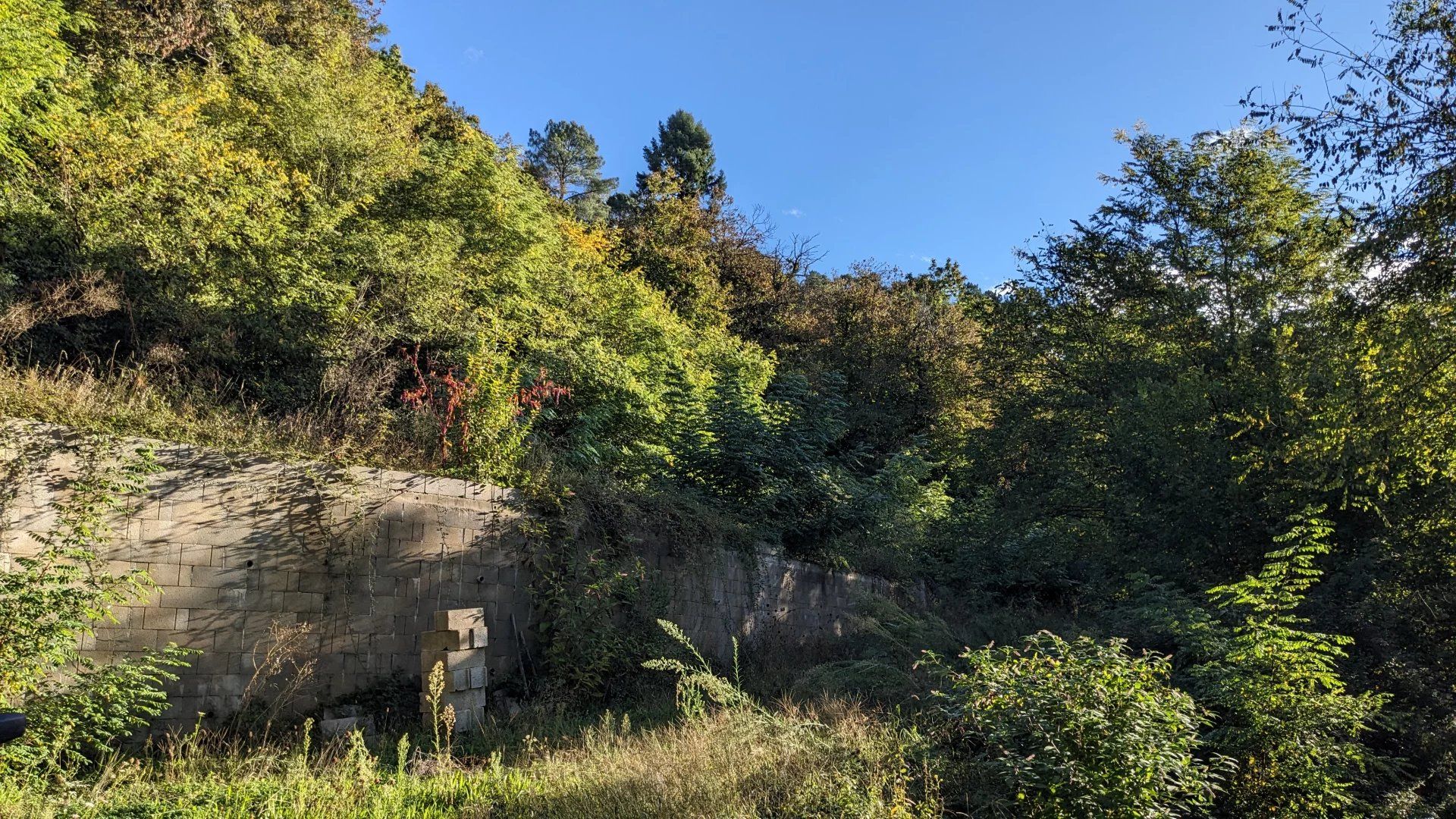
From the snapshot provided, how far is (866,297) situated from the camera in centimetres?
2562

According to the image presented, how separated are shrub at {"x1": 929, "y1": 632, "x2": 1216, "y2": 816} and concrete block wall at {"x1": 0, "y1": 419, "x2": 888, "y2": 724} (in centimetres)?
552

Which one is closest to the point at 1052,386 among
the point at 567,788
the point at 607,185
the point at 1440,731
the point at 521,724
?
the point at 1440,731

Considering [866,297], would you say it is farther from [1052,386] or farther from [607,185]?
[607,185]

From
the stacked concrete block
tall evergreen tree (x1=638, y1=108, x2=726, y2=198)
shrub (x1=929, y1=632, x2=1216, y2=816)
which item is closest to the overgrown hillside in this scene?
shrub (x1=929, y1=632, x2=1216, y2=816)

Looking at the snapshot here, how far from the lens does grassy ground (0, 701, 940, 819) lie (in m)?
4.35

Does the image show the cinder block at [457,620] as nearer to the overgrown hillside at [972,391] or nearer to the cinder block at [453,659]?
the cinder block at [453,659]

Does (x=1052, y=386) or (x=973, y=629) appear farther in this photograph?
(x=1052, y=386)

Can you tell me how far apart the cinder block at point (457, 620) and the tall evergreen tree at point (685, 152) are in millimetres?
26850

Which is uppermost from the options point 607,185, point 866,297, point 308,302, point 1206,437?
point 607,185

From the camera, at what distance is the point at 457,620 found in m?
7.29

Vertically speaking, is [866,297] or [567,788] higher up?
[866,297]

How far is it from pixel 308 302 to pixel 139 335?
190 cm

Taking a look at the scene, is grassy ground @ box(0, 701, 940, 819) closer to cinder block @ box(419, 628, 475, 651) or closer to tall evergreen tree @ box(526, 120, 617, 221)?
cinder block @ box(419, 628, 475, 651)

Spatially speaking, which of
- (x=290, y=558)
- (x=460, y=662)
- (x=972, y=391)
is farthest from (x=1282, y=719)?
(x=972, y=391)
